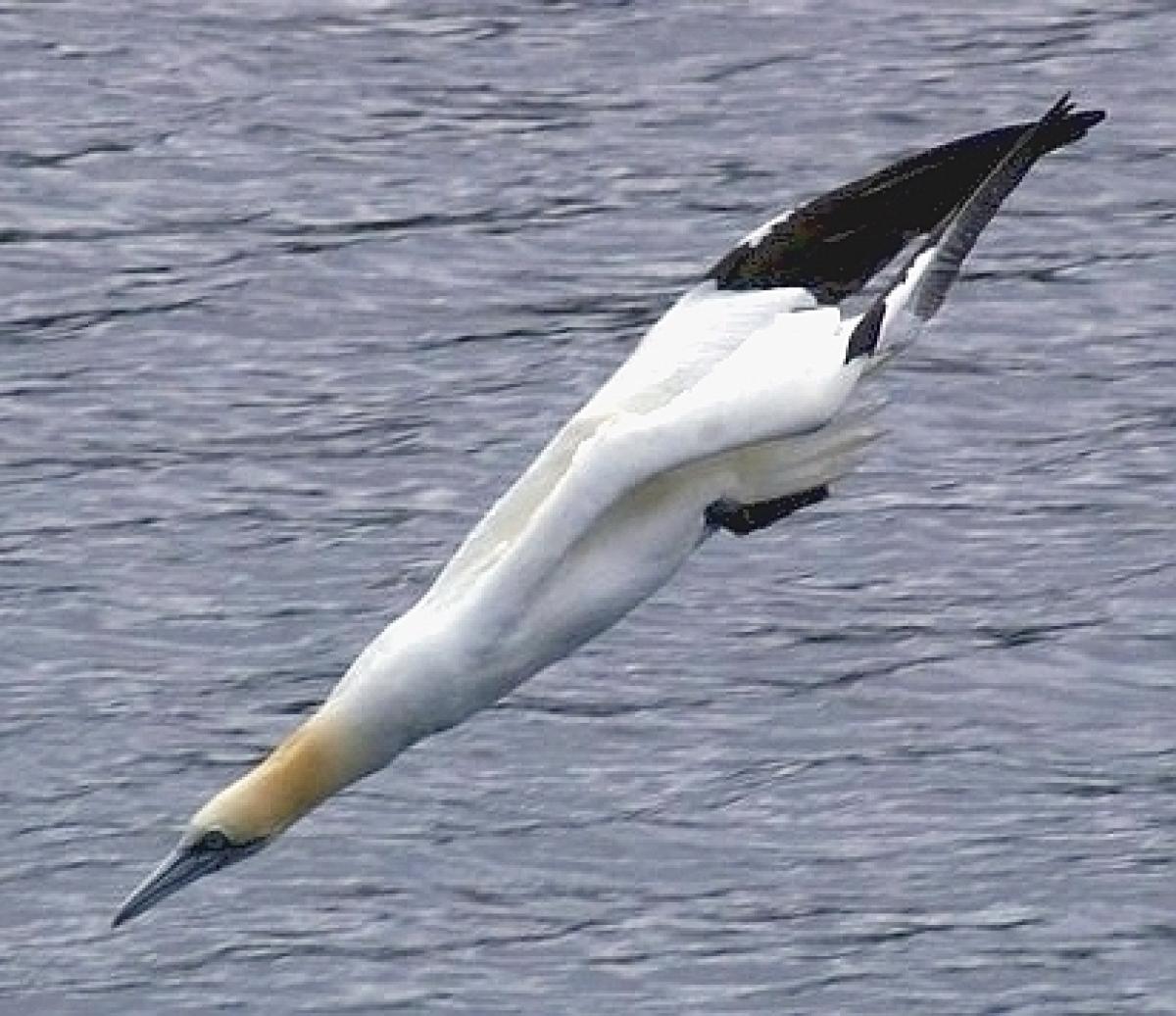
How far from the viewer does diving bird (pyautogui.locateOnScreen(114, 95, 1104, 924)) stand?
13.1m

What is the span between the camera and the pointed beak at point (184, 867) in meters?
13.6

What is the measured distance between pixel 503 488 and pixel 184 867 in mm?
5519

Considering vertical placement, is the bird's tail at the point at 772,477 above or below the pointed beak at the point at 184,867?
above

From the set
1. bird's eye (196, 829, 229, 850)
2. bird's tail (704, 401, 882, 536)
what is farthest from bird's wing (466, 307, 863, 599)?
bird's eye (196, 829, 229, 850)

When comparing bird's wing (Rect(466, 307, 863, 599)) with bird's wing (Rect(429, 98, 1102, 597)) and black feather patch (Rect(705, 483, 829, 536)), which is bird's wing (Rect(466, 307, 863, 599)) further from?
black feather patch (Rect(705, 483, 829, 536))

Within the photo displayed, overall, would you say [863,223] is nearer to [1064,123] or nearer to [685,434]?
[1064,123]

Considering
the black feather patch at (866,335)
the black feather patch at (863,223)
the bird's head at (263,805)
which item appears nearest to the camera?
the black feather patch at (866,335)

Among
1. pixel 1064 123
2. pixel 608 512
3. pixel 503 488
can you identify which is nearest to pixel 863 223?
pixel 1064 123

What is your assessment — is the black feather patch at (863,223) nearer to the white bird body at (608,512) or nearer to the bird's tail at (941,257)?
the bird's tail at (941,257)

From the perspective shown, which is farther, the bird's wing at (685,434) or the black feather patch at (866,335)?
the black feather patch at (866,335)

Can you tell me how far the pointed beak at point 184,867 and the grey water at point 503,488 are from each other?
2100 mm

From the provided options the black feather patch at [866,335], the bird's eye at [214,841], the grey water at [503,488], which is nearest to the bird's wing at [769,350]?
the black feather patch at [866,335]

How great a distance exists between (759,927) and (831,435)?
2912 mm

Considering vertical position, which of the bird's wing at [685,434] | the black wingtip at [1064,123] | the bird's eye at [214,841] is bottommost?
the bird's eye at [214,841]
